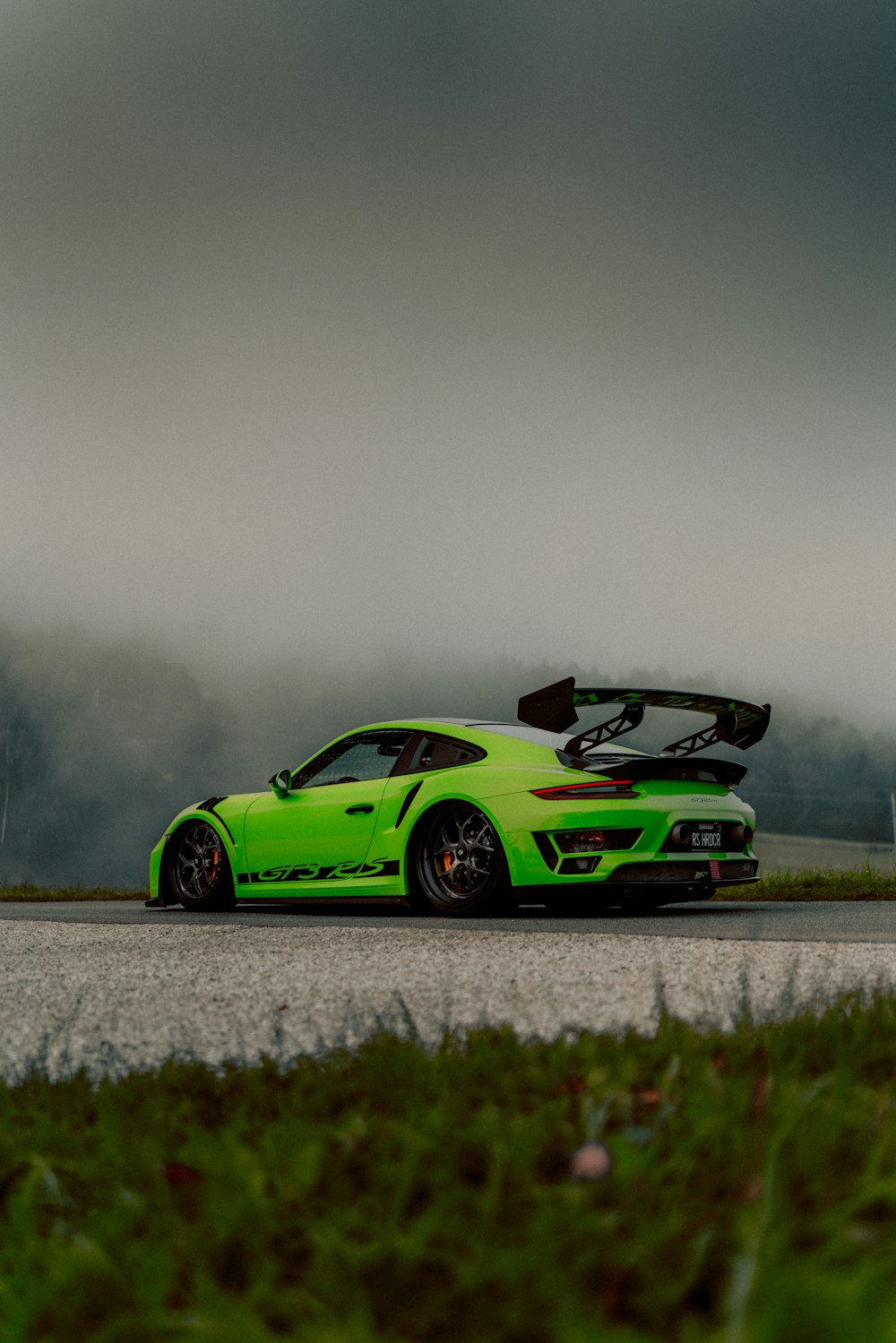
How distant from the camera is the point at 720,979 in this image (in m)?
3.92

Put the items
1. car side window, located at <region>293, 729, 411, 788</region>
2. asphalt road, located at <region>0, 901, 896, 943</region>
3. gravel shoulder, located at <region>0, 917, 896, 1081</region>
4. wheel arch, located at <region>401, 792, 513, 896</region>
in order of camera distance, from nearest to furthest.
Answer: gravel shoulder, located at <region>0, 917, 896, 1081</region>
asphalt road, located at <region>0, 901, 896, 943</region>
wheel arch, located at <region>401, 792, 513, 896</region>
car side window, located at <region>293, 729, 411, 788</region>

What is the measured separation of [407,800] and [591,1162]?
19.2 feet

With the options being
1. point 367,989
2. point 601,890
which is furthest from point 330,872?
point 367,989

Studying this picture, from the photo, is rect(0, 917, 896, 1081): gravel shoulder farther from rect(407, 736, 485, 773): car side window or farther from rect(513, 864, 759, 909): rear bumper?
rect(407, 736, 485, 773): car side window

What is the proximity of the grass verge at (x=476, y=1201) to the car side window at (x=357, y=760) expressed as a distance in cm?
567

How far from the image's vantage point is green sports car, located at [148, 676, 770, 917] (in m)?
6.94

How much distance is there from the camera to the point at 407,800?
766 cm

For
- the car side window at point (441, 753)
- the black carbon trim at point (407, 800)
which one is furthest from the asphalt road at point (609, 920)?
the car side window at point (441, 753)

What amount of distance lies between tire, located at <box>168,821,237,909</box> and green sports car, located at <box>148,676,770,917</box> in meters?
0.17

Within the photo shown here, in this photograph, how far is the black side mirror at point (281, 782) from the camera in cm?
880

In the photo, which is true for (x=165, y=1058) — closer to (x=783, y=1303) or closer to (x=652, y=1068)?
(x=652, y=1068)

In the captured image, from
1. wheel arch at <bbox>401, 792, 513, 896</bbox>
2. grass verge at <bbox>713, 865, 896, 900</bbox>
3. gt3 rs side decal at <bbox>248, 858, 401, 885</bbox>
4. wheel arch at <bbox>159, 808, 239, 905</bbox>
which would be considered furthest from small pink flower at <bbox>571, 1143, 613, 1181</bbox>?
grass verge at <bbox>713, 865, 896, 900</bbox>

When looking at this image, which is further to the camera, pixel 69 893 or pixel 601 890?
pixel 69 893

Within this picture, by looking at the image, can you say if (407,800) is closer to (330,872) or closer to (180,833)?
(330,872)
